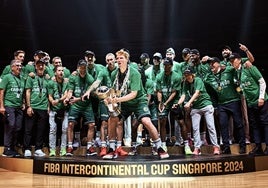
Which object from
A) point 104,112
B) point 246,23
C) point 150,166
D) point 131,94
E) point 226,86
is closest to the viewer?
point 150,166

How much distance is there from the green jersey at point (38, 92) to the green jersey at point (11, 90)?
0.53ft

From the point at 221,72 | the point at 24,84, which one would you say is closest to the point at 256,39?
the point at 221,72

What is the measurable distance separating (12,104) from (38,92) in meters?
0.44

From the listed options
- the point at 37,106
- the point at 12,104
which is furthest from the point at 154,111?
the point at 12,104

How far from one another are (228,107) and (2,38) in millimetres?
7007

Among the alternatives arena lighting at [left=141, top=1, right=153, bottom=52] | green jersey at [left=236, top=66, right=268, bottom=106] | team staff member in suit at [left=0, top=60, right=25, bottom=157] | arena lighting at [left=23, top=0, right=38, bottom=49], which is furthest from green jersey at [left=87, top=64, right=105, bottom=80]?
arena lighting at [left=23, top=0, right=38, bottom=49]

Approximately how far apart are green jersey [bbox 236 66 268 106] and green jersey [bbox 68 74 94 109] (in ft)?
7.66

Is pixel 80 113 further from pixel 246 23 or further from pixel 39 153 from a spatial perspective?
pixel 246 23

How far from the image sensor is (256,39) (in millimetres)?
9992

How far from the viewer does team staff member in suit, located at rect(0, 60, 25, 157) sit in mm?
5613

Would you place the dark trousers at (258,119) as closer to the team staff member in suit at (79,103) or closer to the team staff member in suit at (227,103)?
the team staff member in suit at (227,103)

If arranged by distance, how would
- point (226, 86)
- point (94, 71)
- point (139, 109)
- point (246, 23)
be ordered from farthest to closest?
point (246, 23)
point (94, 71)
point (226, 86)
point (139, 109)

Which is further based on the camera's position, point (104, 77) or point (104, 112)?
point (104, 112)

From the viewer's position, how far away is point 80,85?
18.7 ft
